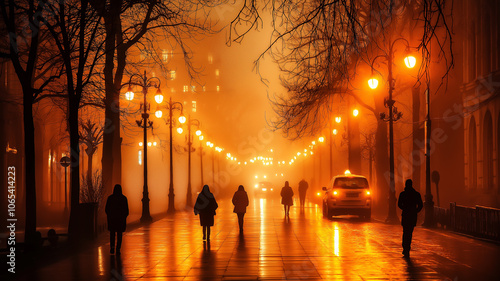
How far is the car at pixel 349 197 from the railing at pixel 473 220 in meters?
7.85

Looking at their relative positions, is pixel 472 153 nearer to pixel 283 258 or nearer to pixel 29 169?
pixel 283 258

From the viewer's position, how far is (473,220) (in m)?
23.5

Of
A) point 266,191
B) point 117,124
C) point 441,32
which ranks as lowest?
point 266,191

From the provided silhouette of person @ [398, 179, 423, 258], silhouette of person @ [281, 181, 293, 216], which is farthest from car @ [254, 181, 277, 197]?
silhouette of person @ [398, 179, 423, 258]

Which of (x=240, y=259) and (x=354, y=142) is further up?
(x=354, y=142)

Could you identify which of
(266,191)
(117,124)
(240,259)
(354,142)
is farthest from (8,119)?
(266,191)

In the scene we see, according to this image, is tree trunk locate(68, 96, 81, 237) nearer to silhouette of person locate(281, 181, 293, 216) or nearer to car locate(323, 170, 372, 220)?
car locate(323, 170, 372, 220)

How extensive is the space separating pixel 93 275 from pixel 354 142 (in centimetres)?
3821

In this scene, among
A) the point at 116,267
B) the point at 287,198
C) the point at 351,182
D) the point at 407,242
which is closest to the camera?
the point at 116,267

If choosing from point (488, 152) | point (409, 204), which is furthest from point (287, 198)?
point (409, 204)

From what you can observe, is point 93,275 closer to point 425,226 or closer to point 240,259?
point 240,259

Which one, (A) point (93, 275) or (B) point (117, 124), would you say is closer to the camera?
(A) point (93, 275)

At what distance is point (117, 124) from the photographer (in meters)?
33.7

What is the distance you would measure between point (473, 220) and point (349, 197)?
1327 centimetres
